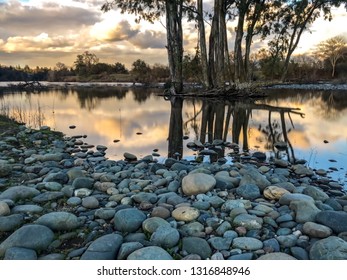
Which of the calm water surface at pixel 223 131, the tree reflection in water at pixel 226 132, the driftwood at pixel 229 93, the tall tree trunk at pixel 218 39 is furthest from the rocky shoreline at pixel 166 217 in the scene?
the tall tree trunk at pixel 218 39

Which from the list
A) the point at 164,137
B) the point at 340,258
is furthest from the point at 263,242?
the point at 164,137

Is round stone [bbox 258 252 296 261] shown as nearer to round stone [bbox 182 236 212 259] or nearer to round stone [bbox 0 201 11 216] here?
round stone [bbox 182 236 212 259]

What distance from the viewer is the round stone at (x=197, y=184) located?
3.85 metres

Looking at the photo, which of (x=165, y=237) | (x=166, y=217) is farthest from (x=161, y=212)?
Result: (x=165, y=237)

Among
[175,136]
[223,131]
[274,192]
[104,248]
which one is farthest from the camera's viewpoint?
[223,131]

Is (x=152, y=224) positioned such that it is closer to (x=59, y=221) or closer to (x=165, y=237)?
(x=165, y=237)

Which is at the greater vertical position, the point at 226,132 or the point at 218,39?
the point at 218,39

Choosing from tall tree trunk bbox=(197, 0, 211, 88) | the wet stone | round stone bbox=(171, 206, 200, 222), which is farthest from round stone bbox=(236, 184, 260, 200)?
tall tree trunk bbox=(197, 0, 211, 88)

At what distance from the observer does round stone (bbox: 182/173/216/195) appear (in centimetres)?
385

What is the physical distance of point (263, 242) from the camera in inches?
107

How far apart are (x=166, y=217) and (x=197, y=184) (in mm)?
793

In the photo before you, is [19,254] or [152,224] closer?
[19,254]

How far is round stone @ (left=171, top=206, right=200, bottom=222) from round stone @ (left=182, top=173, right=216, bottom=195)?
591 millimetres

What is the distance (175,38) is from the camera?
20.5 meters
